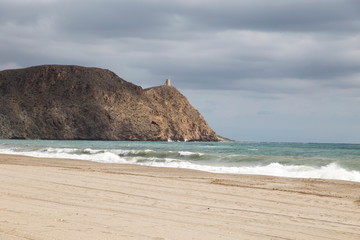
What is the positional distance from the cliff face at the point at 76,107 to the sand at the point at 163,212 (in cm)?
10251

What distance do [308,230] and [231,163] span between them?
58.4 ft

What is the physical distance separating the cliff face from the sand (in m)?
Answer: 103

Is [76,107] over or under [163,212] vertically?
over

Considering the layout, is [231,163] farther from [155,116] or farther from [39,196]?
[155,116]

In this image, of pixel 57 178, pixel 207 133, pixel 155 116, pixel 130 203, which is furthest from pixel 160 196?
pixel 207 133

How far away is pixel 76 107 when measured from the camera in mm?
116375

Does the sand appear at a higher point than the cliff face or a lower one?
lower

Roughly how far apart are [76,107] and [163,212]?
112m

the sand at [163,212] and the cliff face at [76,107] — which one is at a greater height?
the cliff face at [76,107]

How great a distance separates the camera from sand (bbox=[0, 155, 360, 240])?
18.2ft

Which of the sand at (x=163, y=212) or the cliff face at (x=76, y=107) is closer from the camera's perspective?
the sand at (x=163, y=212)

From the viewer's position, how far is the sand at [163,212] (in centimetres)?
555

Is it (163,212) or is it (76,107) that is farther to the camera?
(76,107)

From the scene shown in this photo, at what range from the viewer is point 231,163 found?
78.8 ft
